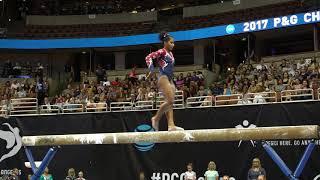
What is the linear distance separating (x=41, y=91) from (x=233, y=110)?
9.73 metres

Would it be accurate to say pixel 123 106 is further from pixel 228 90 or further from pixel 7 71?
pixel 7 71

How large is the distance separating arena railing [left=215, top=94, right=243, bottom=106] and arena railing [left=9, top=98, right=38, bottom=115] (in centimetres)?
655

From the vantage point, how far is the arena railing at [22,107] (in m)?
17.1

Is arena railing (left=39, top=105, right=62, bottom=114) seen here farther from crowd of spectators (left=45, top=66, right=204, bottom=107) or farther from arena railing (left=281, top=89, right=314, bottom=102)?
arena railing (left=281, top=89, right=314, bottom=102)

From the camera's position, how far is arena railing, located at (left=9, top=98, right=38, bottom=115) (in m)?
17.1

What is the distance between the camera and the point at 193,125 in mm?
14180

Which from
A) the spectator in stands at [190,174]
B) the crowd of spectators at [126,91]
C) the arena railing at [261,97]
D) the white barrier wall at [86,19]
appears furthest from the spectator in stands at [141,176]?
the white barrier wall at [86,19]

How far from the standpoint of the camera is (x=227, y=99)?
14.7 metres

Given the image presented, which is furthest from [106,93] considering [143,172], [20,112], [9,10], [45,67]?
[9,10]

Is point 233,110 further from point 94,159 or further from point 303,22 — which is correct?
point 303,22

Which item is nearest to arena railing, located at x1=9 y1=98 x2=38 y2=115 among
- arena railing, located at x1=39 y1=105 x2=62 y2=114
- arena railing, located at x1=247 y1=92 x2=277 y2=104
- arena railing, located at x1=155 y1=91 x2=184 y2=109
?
arena railing, located at x1=39 y1=105 x2=62 y2=114

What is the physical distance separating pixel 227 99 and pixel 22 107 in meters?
7.35

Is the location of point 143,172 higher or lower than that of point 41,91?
lower

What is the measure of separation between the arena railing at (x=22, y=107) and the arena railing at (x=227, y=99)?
21.5 feet
